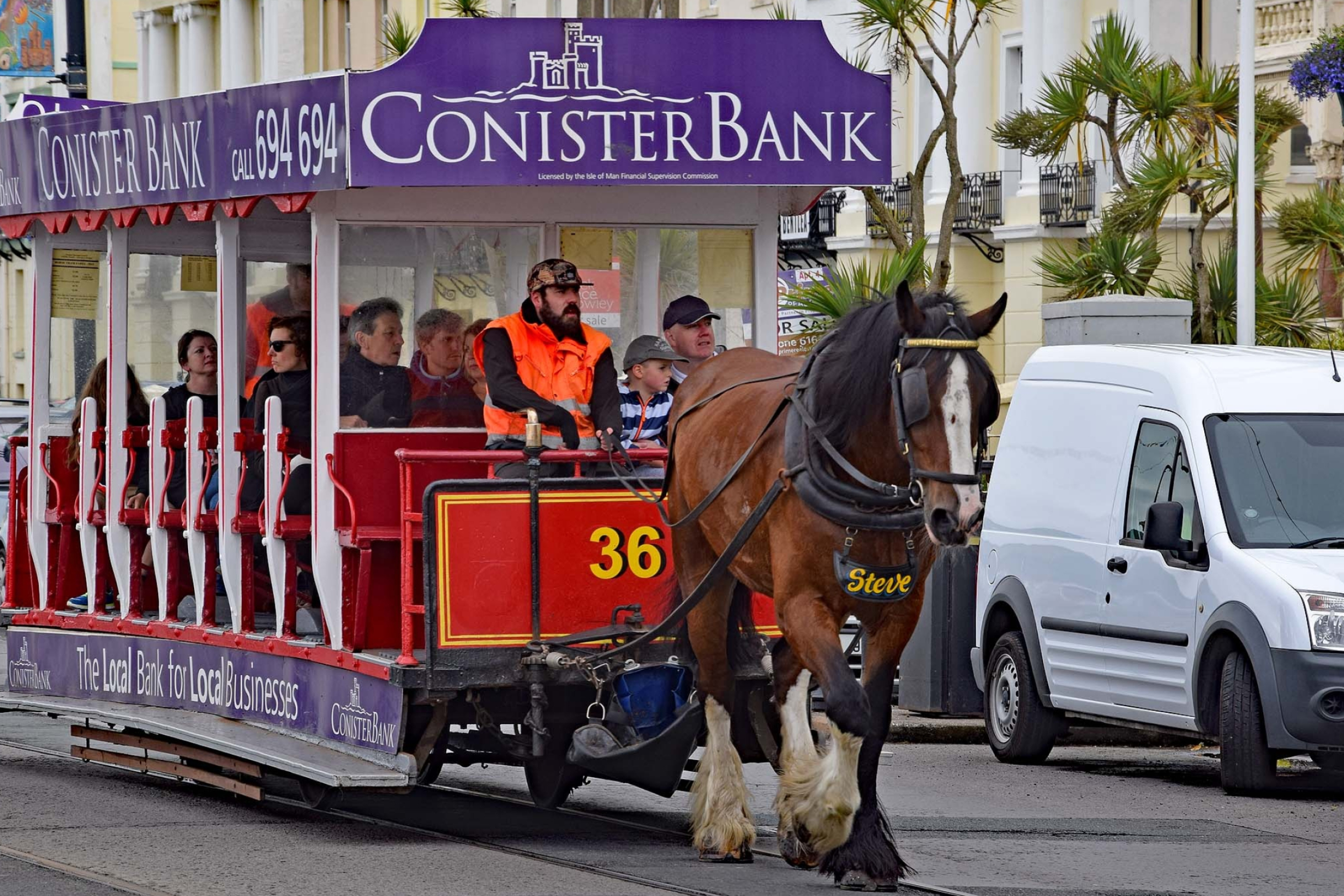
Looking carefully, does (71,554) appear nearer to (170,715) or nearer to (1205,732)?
(170,715)

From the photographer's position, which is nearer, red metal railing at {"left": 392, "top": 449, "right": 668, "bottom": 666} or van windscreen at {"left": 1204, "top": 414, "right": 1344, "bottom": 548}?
red metal railing at {"left": 392, "top": 449, "right": 668, "bottom": 666}

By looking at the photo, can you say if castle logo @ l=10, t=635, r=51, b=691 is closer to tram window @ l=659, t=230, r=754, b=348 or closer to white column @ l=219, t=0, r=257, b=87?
tram window @ l=659, t=230, r=754, b=348

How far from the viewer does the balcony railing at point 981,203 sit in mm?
33562

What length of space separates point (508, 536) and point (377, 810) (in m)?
1.93

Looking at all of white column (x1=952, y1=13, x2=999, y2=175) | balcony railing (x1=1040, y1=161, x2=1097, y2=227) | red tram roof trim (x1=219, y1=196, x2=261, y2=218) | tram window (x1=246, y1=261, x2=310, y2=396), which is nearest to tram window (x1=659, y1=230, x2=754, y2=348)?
tram window (x1=246, y1=261, x2=310, y2=396)

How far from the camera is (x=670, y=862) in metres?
9.05

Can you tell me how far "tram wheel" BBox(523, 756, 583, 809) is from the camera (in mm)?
10211

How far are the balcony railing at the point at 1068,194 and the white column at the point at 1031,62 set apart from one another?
0.35m

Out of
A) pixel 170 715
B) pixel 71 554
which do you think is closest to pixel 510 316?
pixel 170 715

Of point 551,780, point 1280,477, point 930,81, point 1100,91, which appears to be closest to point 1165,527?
point 1280,477

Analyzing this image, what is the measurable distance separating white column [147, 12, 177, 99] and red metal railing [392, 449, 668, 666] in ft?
145

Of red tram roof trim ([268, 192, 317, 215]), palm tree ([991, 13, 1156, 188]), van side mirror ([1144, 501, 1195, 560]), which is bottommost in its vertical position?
van side mirror ([1144, 501, 1195, 560])

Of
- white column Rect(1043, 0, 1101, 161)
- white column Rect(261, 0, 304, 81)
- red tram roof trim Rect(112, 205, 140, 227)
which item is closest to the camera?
red tram roof trim Rect(112, 205, 140, 227)

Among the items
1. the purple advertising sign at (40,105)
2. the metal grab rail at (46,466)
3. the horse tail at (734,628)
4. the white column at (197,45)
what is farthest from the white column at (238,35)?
the horse tail at (734,628)
